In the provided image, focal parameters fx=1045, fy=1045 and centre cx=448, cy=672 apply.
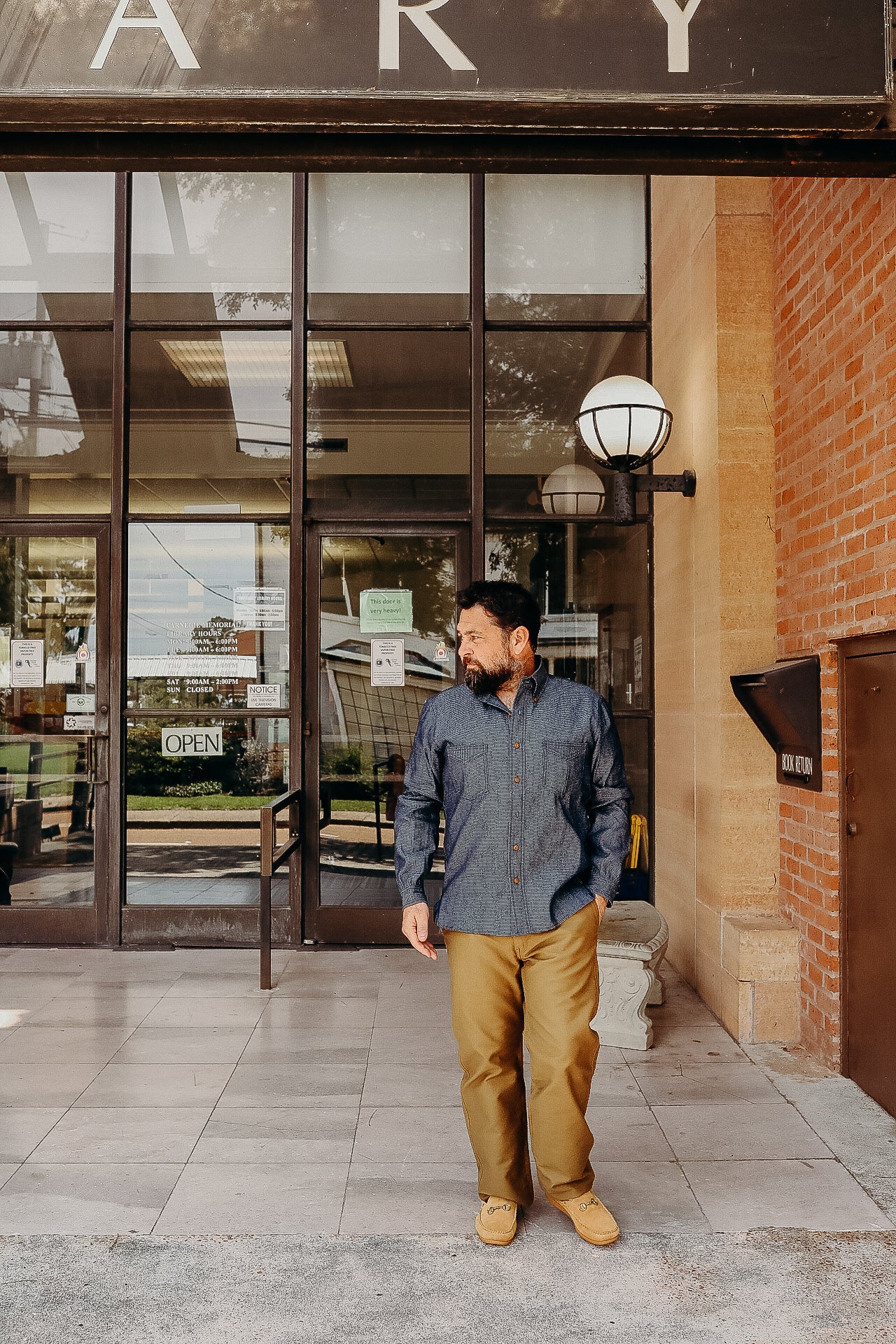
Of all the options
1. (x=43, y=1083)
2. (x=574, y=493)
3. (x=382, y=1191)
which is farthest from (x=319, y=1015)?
(x=574, y=493)

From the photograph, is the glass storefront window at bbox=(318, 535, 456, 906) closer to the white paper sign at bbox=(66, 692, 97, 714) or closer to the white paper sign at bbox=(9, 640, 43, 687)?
the white paper sign at bbox=(66, 692, 97, 714)

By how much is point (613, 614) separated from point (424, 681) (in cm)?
120

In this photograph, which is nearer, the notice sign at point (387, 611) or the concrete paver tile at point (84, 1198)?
the concrete paver tile at point (84, 1198)

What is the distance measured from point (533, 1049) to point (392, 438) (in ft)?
14.0

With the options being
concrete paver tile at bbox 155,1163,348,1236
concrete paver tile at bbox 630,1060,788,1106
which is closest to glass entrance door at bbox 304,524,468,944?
concrete paver tile at bbox 630,1060,788,1106

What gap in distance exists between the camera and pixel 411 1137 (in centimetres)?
357

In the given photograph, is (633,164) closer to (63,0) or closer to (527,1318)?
(63,0)

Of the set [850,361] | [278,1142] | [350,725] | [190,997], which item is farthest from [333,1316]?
[350,725]

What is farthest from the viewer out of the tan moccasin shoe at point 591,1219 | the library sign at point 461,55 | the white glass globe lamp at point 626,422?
the white glass globe lamp at point 626,422

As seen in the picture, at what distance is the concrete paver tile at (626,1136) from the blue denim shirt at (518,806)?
1036 millimetres

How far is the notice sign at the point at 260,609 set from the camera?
6.31 m

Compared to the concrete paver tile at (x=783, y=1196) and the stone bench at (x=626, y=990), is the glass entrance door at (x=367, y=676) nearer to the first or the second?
the stone bench at (x=626, y=990)

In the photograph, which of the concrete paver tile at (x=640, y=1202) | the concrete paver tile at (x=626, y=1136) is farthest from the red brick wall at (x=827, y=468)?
the concrete paver tile at (x=640, y=1202)

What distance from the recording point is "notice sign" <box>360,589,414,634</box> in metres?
6.32
